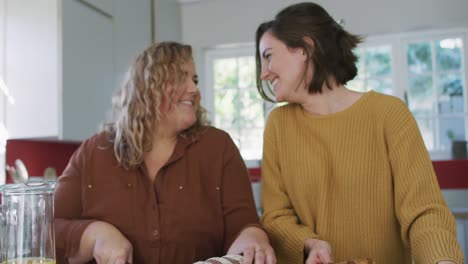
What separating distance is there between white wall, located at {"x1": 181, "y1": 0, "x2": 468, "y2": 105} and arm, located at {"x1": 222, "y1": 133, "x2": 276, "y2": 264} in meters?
3.05

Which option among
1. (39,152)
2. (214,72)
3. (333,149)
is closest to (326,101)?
(333,149)

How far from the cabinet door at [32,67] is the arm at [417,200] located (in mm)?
2312

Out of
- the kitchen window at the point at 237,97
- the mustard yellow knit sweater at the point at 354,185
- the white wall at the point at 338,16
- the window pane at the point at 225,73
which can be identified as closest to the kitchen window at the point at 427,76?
the white wall at the point at 338,16

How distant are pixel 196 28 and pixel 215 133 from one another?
339cm

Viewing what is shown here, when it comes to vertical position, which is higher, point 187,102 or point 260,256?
point 187,102

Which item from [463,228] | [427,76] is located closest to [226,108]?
[427,76]

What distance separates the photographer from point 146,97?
136cm

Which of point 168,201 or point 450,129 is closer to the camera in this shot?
point 168,201

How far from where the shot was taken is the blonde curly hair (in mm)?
1329

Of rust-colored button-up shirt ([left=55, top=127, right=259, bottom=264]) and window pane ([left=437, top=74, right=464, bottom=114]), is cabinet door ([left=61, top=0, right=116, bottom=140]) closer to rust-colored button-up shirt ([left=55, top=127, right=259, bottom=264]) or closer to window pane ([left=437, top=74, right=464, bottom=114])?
rust-colored button-up shirt ([left=55, top=127, right=259, bottom=264])

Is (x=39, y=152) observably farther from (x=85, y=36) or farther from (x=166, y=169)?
(x=166, y=169)

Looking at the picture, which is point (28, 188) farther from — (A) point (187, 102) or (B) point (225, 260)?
(A) point (187, 102)

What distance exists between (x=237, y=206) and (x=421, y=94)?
319 centimetres

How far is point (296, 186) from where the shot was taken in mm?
1191
